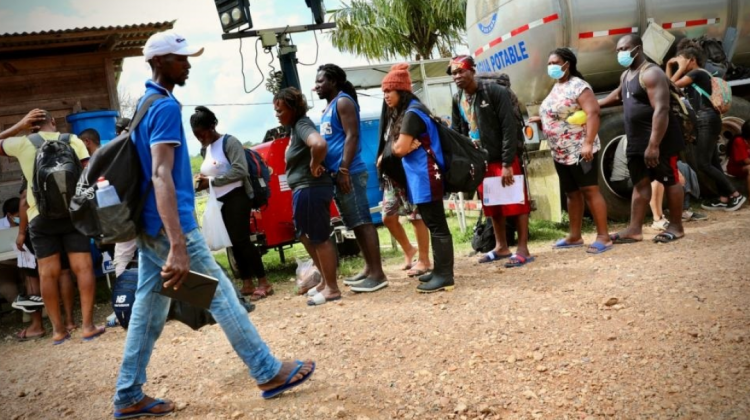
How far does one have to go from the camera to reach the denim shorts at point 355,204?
4.98m

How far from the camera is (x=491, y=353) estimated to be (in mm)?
3238

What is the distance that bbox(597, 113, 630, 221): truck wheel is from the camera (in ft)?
21.6

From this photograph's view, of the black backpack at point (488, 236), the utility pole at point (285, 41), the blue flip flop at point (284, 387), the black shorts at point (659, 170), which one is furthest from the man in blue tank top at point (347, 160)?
the utility pole at point (285, 41)

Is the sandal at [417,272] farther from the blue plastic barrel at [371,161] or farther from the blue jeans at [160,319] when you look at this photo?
the blue plastic barrel at [371,161]

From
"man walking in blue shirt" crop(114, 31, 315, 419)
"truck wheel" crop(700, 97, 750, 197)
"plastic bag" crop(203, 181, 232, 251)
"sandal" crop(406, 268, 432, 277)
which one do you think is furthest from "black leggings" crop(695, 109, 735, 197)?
"man walking in blue shirt" crop(114, 31, 315, 419)

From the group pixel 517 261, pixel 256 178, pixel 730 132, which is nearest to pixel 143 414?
pixel 256 178

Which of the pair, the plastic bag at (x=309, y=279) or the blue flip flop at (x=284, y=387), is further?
the plastic bag at (x=309, y=279)

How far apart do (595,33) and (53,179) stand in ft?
18.3

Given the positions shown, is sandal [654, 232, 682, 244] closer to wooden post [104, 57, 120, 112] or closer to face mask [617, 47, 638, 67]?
face mask [617, 47, 638, 67]

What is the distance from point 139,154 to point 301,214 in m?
2.07

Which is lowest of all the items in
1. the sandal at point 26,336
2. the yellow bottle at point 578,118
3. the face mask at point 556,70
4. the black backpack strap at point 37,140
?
the sandal at point 26,336

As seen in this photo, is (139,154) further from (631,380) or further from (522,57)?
(522,57)

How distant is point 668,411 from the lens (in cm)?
237

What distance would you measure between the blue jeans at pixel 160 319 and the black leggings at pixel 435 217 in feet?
6.54
